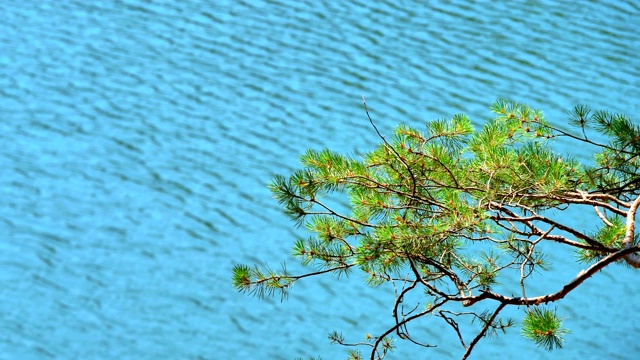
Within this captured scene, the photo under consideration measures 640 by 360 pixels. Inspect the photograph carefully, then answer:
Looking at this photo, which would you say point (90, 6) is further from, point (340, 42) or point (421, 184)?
point (421, 184)

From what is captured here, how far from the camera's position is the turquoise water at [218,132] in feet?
18.4

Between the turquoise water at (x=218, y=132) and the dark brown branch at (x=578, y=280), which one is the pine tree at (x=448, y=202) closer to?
the dark brown branch at (x=578, y=280)

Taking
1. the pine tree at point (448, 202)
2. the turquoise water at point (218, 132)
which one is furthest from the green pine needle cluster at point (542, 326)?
the turquoise water at point (218, 132)

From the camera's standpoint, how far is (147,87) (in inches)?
334

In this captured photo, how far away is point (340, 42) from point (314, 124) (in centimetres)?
179

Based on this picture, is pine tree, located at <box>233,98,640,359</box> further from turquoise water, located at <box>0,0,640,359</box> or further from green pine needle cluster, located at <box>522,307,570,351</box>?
turquoise water, located at <box>0,0,640,359</box>

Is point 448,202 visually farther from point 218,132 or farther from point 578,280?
point 218,132

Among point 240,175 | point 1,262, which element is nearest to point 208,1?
point 240,175

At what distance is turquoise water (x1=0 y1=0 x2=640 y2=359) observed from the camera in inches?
221

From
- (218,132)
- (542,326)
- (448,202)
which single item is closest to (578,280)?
(542,326)

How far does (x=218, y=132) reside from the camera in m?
7.78

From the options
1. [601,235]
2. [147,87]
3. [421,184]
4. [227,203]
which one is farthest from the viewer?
[147,87]

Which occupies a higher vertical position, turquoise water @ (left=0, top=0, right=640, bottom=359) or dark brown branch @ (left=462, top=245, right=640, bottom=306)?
turquoise water @ (left=0, top=0, right=640, bottom=359)

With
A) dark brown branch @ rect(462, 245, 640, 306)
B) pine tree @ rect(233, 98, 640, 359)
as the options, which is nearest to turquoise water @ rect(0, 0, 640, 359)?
pine tree @ rect(233, 98, 640, 359)
